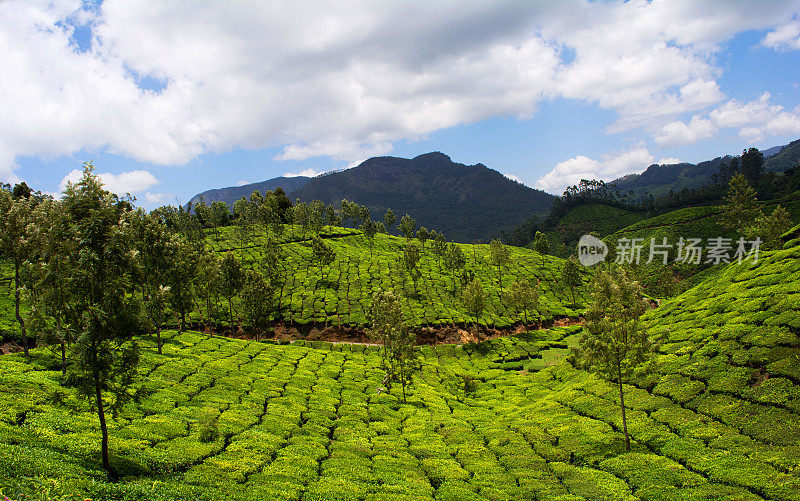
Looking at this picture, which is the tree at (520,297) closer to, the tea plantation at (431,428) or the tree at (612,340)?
the tea plantation at (431,428)

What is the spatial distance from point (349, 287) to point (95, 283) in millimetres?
74096

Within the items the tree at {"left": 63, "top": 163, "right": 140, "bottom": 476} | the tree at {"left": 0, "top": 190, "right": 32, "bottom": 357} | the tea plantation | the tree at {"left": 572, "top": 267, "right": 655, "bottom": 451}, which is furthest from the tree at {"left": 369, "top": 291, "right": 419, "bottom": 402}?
the tree at {"left": 0, "top": 190, "right": 32, "bottom": 357}

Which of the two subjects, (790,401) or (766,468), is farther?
(790,401)

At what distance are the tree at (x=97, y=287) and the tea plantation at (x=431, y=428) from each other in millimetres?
2364

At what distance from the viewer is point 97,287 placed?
1630cm

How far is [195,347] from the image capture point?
45.9m

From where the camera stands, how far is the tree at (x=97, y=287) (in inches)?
625

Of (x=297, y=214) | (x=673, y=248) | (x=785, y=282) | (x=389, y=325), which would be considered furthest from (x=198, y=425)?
(x=673, y=248)

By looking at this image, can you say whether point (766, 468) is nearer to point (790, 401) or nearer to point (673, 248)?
point (790, 401)

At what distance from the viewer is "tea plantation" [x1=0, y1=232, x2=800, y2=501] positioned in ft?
63.1

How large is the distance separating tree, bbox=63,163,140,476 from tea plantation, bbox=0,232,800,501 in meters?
2.36

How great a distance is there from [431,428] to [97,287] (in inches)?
1115

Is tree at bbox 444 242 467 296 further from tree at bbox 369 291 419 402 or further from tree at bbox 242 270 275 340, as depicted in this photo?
tree at bbox 369 291 419 402

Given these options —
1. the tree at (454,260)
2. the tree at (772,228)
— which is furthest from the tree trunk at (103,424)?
the tree at (772,228)
